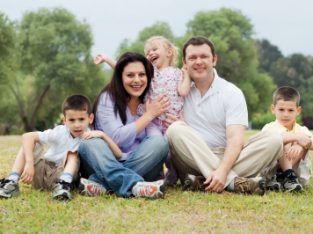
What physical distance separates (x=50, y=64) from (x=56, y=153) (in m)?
34.6

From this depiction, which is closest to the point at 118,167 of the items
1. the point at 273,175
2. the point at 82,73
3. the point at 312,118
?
the point at 273,175

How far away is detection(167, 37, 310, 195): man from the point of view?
17.4 ft

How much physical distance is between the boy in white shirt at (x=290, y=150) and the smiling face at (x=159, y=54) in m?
1.32

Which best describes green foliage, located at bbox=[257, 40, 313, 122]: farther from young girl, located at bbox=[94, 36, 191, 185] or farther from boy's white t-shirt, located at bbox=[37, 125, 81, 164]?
boy's white t-shirt, located at bbox=[37, 125, 81, 164]

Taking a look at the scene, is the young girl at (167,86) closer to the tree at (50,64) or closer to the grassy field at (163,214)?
the grassy field at (163,214)

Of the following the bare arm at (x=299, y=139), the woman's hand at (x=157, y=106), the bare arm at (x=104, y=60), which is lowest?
the bare arm at (x=299, y=139)

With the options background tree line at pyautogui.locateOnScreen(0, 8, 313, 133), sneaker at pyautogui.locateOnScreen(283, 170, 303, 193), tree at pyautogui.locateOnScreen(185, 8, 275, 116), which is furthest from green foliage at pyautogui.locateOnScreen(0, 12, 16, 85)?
sneaker at pyautogui.locateOnScreen(283, 170, 303, 193)

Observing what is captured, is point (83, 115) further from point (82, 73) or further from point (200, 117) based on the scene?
point (82, 73)

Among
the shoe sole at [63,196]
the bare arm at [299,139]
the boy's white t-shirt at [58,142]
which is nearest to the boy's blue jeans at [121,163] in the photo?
the boy's white t-shirt at [58,142]

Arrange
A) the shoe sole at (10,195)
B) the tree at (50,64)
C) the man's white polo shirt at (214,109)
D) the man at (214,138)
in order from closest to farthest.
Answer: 1. the shoe sole at (10,195)
2. the man at (214,138)
3. the man's white polo shirt at (214,109)
4. the tree at (50,64)

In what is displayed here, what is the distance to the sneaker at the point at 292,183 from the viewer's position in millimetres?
5543

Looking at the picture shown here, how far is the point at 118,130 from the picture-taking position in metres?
5.32

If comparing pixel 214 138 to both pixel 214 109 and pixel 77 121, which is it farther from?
pixel 77 121

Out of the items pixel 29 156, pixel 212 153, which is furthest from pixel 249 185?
pixel 29 156
